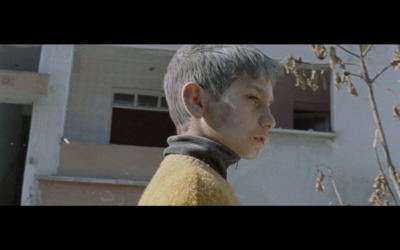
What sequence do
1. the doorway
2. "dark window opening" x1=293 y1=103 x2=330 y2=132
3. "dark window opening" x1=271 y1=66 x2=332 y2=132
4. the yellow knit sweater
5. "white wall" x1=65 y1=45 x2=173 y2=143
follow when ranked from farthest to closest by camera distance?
"dark window opening" x1=293 y1=103 x2=330 y2=132, "dark window opening" x1=271 y1=66 x2=332 y2=132, "white wall" x1=65 y1=45 x2=173 y2=143, the doorway, the yellow knit sweater

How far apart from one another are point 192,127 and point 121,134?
6.18 metres

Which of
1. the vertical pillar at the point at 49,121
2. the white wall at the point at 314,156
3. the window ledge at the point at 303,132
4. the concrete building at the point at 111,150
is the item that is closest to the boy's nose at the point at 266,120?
the white wall at the point at 314,156

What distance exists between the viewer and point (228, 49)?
0.98 metres

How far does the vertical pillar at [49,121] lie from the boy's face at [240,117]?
5.16 metres

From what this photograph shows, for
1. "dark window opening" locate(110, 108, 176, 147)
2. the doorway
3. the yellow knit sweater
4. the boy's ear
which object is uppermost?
"dark window opening" locate(110, 108, 176, 147)

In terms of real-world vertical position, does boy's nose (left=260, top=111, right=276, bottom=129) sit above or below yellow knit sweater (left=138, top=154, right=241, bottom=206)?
above

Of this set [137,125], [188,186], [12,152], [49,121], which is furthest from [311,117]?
[188,186]

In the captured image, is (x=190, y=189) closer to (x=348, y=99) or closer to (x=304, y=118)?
(x=348, y=99)

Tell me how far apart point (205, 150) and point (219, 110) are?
0.29 ft

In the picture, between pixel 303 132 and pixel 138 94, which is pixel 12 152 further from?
pixel 303 132

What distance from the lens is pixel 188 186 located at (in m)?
0.82

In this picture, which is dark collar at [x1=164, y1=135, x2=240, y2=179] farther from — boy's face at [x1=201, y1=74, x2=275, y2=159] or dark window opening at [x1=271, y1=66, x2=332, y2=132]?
dark window opening at [x1=271, y1=66, x2=332, y2=132]

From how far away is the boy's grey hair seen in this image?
3.11 ft

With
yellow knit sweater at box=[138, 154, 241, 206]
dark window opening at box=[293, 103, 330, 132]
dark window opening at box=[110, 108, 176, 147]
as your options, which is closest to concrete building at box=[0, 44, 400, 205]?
dark window opening at box=[110, 108, 176, 147]
